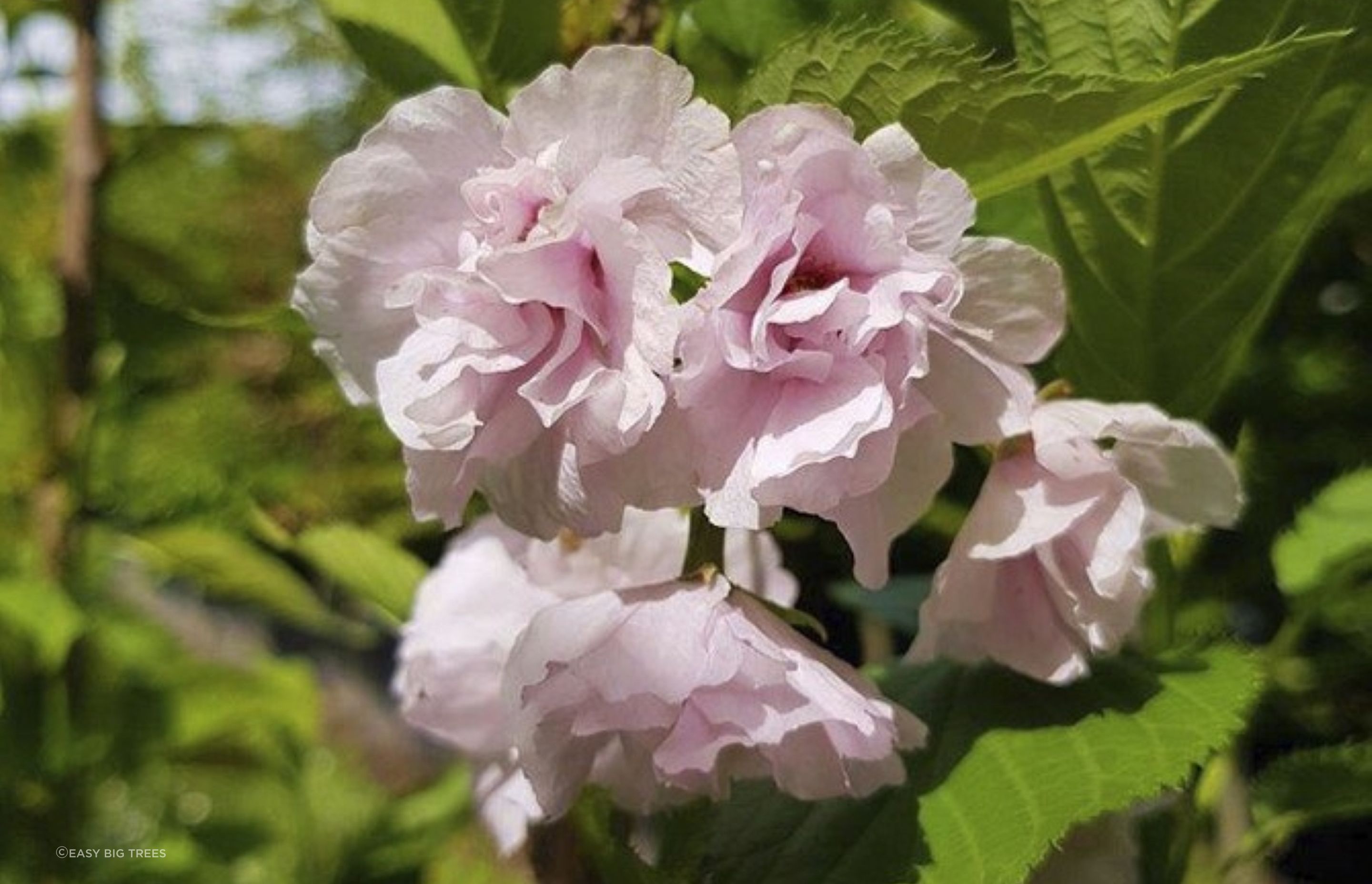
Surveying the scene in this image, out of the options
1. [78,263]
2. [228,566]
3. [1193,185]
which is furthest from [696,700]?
[78,263]

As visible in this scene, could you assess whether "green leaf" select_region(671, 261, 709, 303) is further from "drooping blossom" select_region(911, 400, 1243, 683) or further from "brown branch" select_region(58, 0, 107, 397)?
"brown branch" select_region(58, 0, 107, 397)

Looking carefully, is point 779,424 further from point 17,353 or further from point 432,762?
point 432,762

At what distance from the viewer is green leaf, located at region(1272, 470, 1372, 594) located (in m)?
0.56

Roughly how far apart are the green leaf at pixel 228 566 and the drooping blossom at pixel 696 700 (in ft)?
1.32

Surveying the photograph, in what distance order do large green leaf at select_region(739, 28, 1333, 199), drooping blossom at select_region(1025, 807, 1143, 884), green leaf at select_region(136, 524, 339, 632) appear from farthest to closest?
green leaf at select_region(136, 524, 339, 632)
drooping blossom at select_region(1025, 807, 1143, 884)
large green leaf at select_region(739, 28, 1333, 199)

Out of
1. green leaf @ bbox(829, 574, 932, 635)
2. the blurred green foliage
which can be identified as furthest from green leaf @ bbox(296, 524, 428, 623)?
green leaf @ bbox(829, 574, 932, 635)

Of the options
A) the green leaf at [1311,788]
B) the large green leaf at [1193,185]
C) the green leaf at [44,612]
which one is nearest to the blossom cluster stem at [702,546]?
the large green leaf at [1193,185]

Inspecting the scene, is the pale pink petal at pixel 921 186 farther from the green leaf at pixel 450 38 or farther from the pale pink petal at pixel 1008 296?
the green leaf at pixel 450 38

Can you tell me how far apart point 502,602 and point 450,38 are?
16 centimetres

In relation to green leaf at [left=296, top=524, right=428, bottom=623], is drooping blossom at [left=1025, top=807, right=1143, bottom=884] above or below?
above

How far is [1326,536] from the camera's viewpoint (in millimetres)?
571

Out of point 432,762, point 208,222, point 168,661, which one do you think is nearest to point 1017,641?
point 168,661

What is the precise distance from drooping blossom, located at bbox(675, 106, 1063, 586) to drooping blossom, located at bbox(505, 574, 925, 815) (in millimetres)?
31

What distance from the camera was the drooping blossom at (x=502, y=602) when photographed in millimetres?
418
